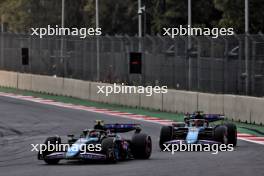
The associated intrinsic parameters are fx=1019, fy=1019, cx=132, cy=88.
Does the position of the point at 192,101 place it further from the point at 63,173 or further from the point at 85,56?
the point at 63,173

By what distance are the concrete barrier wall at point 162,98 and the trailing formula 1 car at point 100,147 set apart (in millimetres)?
9983

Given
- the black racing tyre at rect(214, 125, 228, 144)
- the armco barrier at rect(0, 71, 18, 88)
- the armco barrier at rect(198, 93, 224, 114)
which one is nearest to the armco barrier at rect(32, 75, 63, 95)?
the armco barrier at rect(0, 71, 18, 88)

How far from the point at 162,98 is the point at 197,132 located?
46.9 feet

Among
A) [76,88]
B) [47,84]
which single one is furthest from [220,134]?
[47,84]

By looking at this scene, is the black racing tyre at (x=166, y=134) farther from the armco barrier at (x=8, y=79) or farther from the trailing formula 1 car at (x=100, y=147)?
the armco barrier at (x=8, y=79)

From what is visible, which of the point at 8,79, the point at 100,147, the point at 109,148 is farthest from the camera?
the point at 8,79

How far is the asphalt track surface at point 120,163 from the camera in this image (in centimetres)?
1789

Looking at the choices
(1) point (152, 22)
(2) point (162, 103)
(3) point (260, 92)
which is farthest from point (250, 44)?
(1) point (152, 22)

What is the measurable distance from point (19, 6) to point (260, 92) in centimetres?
6095

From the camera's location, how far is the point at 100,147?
19.7m

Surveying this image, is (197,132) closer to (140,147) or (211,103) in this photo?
(140,147)

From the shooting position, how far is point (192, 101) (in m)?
34.9

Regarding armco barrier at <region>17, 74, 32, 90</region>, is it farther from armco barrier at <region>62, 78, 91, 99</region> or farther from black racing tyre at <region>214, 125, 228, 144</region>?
black racing tyre at <region>214, 125, 228, 144</region>

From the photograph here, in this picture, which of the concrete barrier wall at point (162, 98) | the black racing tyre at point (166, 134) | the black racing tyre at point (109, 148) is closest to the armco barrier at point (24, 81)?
the concrete barrier wall at point (162, 98)
